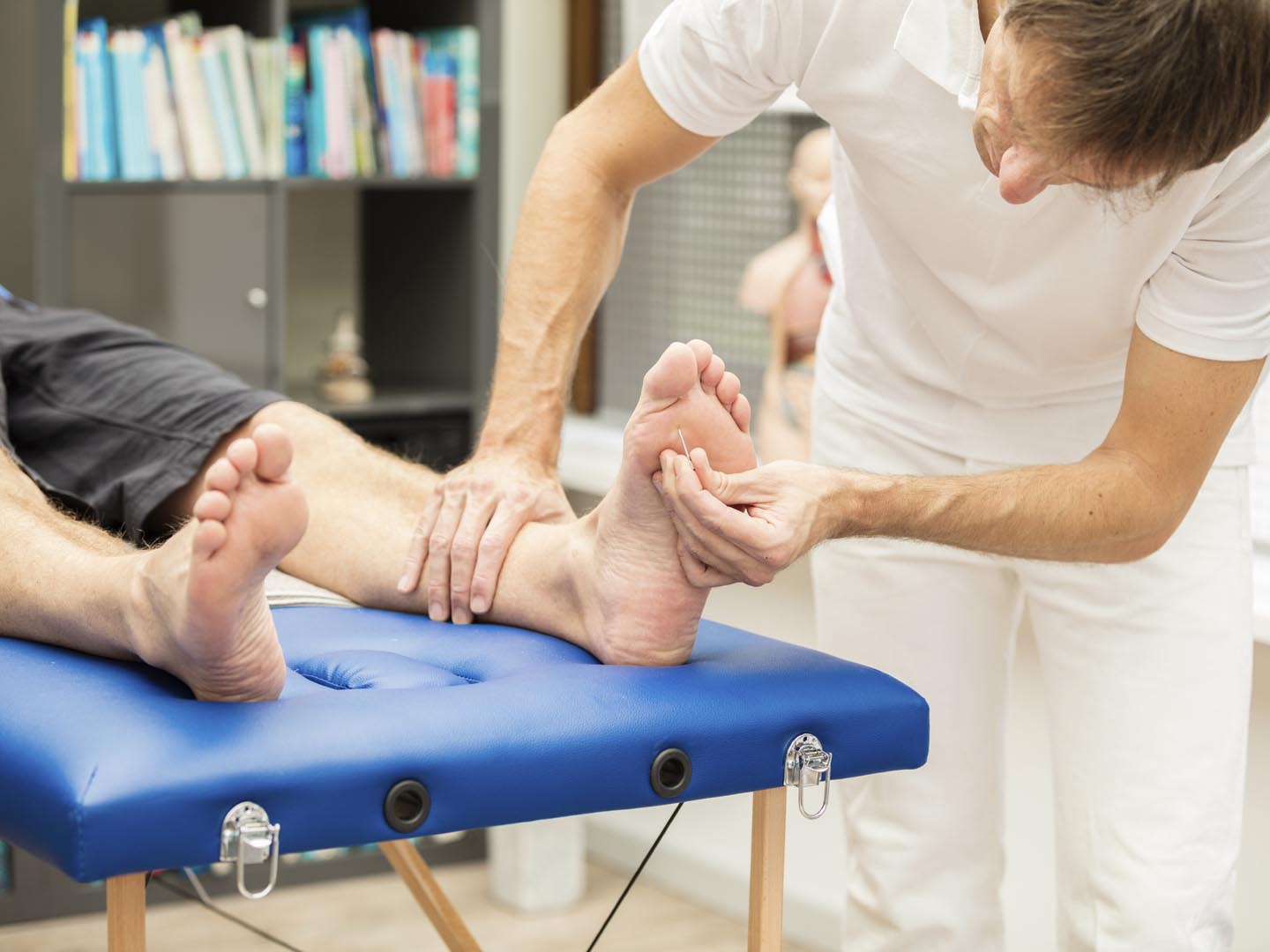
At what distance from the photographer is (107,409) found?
175 cm

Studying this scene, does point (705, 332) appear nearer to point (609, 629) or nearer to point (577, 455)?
point (577, 455)

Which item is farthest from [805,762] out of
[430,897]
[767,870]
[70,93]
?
[70,93]

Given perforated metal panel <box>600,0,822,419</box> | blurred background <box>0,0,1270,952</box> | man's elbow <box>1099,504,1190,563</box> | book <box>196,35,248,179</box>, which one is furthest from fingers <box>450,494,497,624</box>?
perforated metal panel <box>600,0,822,419</box>

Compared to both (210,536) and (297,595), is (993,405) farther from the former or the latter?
(210,536)

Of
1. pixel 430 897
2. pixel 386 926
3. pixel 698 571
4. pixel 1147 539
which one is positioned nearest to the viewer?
pixel 698 571

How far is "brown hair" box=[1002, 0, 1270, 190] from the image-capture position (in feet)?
3.52

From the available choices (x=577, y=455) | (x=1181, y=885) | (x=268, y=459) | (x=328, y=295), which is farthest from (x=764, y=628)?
(x=268, y=459)

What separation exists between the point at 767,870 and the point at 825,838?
136 cm

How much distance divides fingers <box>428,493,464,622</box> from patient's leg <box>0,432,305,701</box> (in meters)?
0.26

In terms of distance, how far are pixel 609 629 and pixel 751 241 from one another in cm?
170

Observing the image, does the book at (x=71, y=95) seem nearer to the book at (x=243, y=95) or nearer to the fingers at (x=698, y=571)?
the book at (x=243, y=95)

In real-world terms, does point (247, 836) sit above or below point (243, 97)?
below

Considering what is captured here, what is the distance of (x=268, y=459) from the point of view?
1052 mm

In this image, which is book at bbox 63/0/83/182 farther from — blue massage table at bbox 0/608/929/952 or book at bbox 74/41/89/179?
blue massage table at bbox 0/608/929/952
